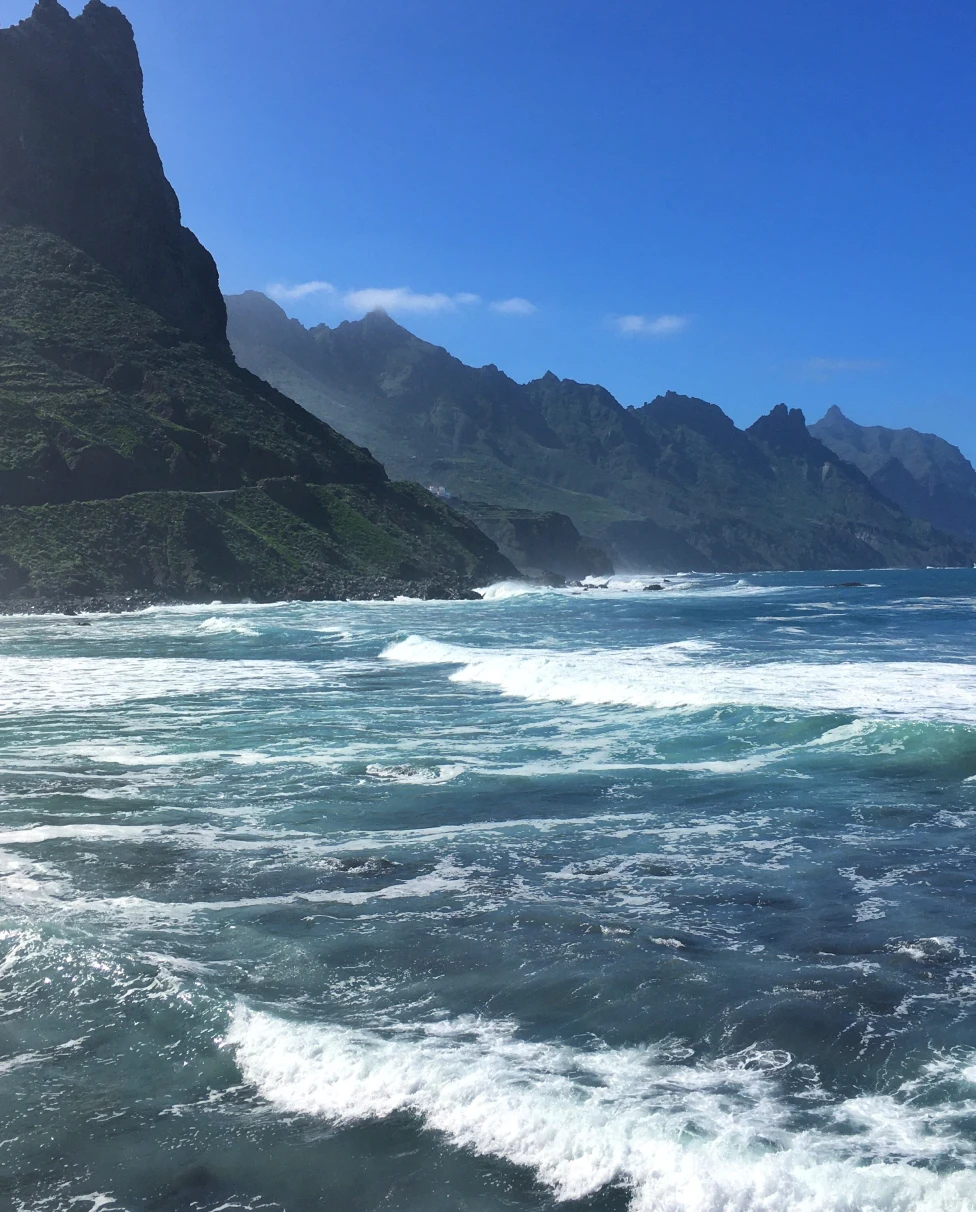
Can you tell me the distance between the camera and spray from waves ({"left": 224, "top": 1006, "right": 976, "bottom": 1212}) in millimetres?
5547

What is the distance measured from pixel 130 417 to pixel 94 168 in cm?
4805


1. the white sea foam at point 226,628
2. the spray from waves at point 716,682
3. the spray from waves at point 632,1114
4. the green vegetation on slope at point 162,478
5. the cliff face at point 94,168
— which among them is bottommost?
the spray from waves at point 632,1114

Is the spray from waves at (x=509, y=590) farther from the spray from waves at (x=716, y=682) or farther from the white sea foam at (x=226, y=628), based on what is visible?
the spray from waves at (x=716, y=682)

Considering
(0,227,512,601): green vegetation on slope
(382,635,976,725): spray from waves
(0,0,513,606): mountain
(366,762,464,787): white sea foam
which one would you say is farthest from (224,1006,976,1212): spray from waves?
(0,227,512,601): green vegetation on slope

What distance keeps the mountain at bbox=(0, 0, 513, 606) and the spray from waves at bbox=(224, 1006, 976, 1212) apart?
72.3m

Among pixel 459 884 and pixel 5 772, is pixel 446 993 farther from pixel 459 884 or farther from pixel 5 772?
pixel 5 772

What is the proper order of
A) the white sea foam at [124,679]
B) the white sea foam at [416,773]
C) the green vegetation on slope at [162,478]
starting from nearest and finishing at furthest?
the white sea foam at [416,773] → the white sea foam at [124,679] → the green vegetation on slope at [162,478]

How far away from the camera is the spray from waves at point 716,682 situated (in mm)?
23062

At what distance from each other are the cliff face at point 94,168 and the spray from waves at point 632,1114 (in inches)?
5145

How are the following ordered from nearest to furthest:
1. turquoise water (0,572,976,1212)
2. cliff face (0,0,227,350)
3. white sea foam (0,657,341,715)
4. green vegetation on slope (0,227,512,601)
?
turquoise water (0,572,976,1212) → white sea foam (0,657,341,715) → green vegetation on slope (0,227,512,601) → cliff face (0,0,227,350)

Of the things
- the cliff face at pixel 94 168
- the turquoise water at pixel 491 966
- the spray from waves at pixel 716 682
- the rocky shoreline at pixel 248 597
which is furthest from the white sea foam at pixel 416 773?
the cliff face at pixel 94 168

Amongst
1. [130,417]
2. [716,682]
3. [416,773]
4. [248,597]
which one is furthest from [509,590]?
[416,773]

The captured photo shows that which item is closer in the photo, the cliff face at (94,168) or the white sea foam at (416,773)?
the white sea foam at (416,773)

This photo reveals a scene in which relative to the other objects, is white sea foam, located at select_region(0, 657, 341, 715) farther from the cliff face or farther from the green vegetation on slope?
the cliff face
